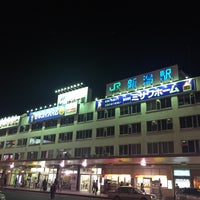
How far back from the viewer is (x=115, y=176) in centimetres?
3234

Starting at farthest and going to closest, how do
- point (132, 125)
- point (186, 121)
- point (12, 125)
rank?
1. point (12, 125)
2. point (132, 125)
3. point (186, 121)

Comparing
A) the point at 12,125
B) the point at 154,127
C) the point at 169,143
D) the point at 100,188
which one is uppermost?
the point at 12,125

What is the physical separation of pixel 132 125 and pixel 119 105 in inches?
146

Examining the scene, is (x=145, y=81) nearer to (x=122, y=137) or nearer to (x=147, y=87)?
(x=147, y=87)

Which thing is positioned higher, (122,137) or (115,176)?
(122,137)

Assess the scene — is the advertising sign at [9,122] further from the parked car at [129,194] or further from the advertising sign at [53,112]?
the parked car at [129,194]

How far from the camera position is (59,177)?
37.9m

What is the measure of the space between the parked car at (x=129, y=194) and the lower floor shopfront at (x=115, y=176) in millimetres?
7589

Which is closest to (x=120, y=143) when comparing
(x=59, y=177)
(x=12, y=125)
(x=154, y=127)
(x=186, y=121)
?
(x=154, y=127)

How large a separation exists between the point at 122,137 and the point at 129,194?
541 inches

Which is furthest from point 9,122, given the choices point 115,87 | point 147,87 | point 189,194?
point 189,194

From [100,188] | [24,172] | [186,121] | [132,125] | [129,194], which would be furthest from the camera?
[24,172]

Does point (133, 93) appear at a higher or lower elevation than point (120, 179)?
higher

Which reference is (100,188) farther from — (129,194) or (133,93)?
(133,93)
